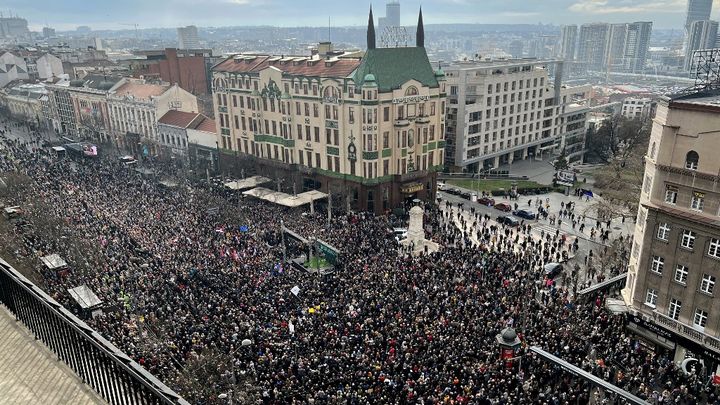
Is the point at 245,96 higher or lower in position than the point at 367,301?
higher

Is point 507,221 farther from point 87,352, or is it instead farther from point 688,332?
point 87,352

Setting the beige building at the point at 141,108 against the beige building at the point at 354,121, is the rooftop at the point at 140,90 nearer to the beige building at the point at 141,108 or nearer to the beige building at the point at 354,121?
the beige building at the point at 141,108

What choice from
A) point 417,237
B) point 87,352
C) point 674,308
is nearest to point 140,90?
point 417,237

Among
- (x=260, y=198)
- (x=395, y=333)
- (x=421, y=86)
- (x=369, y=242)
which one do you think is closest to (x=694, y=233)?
(x=395, y=333)

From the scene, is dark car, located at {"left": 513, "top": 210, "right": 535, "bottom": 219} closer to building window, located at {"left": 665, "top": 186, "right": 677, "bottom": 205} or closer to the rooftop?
building window, located at {"left": 665, "top": 186, "right": 677, "bottom": 205}

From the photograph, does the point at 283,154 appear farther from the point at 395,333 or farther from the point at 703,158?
the point at 703,158

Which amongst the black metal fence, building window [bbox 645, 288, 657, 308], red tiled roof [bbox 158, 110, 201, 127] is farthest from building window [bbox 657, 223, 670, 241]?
red tiled roof [bbox 158, 110, 201, 127]
